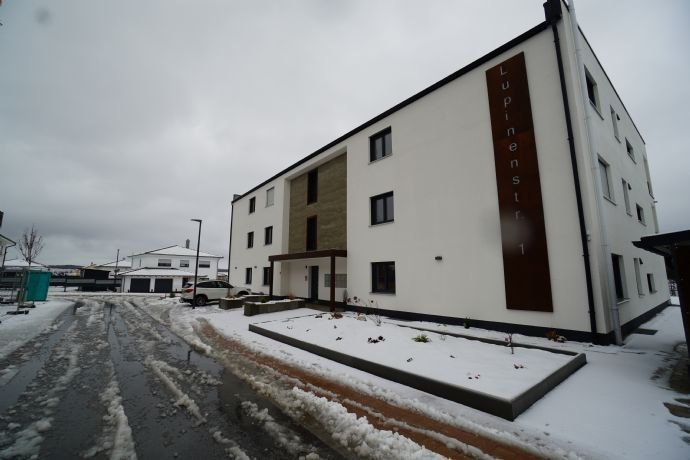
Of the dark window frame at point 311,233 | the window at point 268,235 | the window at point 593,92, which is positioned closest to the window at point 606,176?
the window at point 593,92

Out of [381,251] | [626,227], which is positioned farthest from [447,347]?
[626,227]

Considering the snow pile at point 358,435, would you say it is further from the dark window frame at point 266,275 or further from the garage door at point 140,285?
the garage door at point 140,285

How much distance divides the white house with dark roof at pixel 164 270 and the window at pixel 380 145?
125 feet

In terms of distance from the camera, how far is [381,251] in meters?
13.2

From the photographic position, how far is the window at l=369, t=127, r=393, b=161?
14.1 meters

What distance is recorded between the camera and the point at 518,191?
9.10 metres

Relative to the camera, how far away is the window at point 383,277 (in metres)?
12.8

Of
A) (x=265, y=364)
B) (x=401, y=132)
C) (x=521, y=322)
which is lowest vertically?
(x=265, y=364)

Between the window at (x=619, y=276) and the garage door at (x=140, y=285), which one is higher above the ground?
the window at (x=619, y=276)

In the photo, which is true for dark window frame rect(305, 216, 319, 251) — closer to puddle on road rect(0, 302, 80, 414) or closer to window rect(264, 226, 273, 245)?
window rect(264, 226, 273, 245)

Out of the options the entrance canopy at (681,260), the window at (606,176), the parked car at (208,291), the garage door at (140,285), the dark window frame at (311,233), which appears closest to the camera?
the entrance canopy at (681,260)

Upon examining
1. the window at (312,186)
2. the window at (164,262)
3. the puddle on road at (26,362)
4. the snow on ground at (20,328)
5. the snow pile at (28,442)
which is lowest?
the snow pile at (28,442)

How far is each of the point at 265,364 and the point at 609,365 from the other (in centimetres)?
752

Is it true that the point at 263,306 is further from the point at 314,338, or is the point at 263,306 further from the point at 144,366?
the point at 144,366
